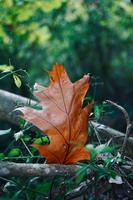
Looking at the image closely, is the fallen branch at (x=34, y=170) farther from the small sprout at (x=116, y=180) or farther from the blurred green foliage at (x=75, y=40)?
the blurred green foliage at (x=75, y=40)

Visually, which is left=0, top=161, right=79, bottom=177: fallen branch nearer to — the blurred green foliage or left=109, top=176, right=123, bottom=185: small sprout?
left=109, top=176, right=123, bottom=185: small sprout

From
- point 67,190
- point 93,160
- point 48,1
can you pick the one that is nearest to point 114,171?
point 93,160

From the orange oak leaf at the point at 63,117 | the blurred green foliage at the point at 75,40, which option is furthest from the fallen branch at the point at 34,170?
the blurred green foliage at the point at 75,40

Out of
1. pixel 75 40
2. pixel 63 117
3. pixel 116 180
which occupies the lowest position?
pixel 75 40

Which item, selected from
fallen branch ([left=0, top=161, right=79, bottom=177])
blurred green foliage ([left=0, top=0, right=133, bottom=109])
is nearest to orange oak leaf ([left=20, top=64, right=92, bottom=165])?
fallen branch ([left=0, top=161, right=79, bottom=177])

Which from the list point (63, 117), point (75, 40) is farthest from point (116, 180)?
point (75, 40)

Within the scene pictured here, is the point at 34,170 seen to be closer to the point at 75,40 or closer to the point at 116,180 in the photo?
the point at 116,180
